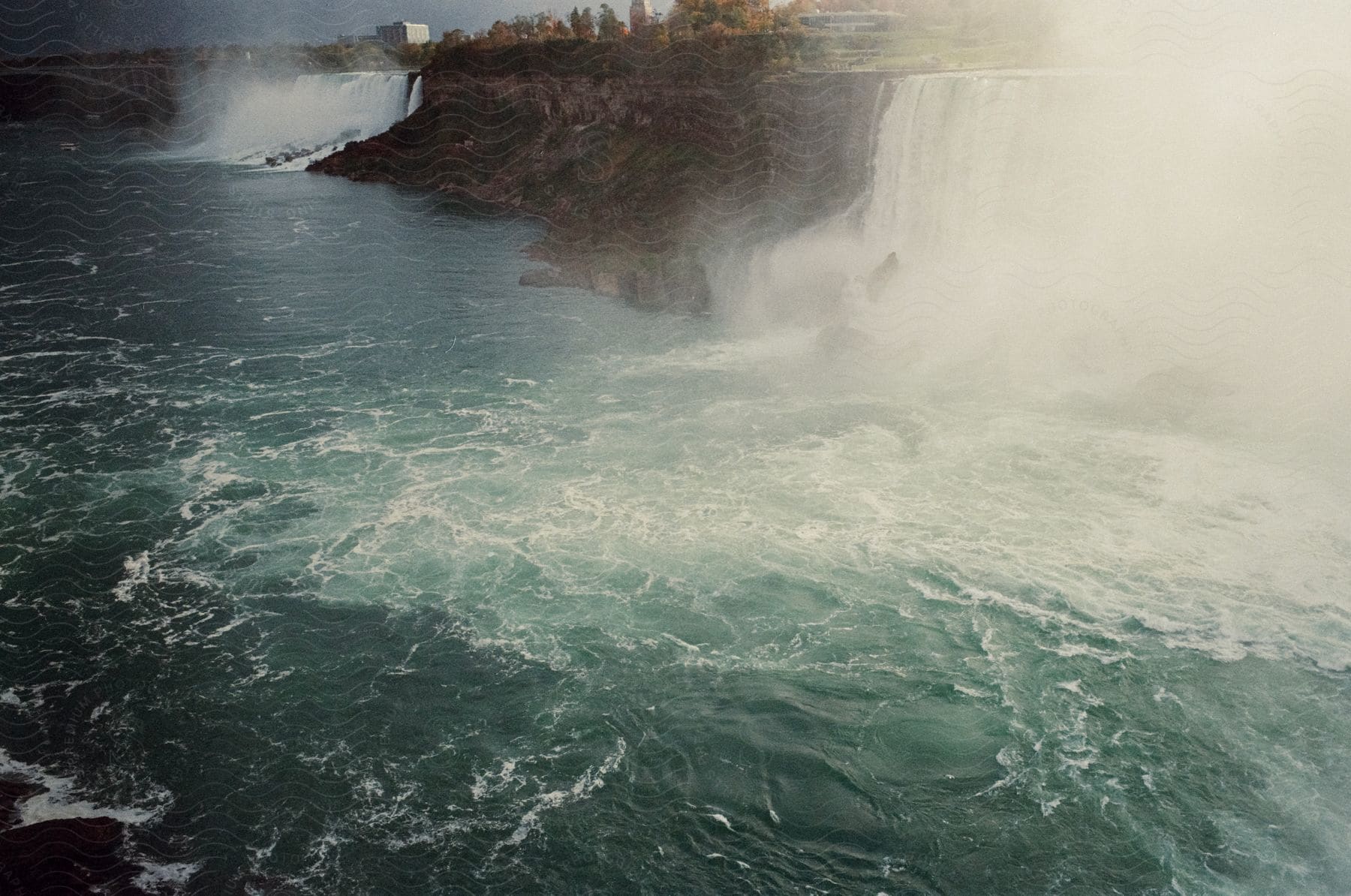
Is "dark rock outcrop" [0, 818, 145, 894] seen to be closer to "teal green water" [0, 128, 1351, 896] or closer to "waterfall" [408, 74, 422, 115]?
"teal green water" [0, 128, 1351, 896]

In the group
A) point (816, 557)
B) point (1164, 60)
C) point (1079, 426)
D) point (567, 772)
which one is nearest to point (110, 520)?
point (567, 772)

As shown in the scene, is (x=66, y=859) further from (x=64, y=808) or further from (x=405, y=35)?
(x=405, y=35)

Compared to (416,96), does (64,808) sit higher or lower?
lower

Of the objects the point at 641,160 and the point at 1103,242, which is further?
the point at 641,160

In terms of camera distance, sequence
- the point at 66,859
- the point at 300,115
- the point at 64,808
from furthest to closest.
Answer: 1. the point at 300,115
2. the point at 64,808
3. the point at 66,859

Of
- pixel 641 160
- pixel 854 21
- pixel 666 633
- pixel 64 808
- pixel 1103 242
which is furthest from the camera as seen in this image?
pixel 854 21

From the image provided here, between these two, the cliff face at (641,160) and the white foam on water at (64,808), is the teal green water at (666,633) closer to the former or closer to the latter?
the white foam on water at (64,808)

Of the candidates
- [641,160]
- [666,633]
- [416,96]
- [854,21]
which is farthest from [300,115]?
[666,633]
